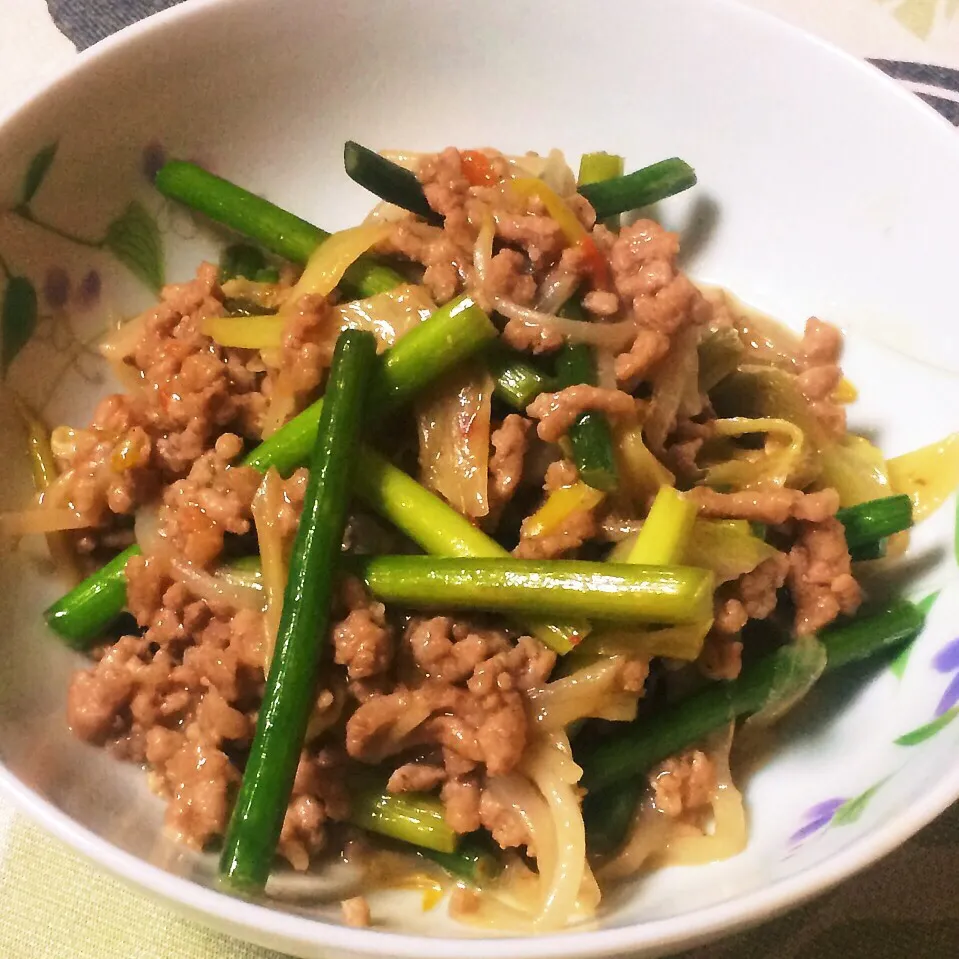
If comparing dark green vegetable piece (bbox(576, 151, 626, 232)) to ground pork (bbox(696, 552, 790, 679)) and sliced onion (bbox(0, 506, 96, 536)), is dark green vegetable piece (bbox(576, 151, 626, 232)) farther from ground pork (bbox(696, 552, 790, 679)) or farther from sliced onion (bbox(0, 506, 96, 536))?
sliced onion (bbox(0, 506, 96, 536))

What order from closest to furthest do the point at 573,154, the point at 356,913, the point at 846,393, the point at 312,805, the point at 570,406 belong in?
the point at 356,913 → the point at 312,805 → the point at 570,406 → the point at 846,393 → the point at 573,154

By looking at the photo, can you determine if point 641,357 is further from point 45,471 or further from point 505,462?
point 45,471

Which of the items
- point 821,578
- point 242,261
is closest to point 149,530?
point 242,261

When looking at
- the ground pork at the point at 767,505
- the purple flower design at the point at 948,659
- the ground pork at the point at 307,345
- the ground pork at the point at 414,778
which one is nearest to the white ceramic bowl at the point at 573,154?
the purple flower design at the point at 948,659

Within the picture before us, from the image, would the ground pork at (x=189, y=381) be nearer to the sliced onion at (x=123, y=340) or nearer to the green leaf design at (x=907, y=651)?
the sliced onion at (x=123, y=340)

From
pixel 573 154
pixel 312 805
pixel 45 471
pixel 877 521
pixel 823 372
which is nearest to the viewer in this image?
pixel 312 805

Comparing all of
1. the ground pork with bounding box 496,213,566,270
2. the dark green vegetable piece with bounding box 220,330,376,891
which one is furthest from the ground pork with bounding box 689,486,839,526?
the dark green vegetable piece with bounding box 220,330,376,891

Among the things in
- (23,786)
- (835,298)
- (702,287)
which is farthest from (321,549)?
(835,298)
